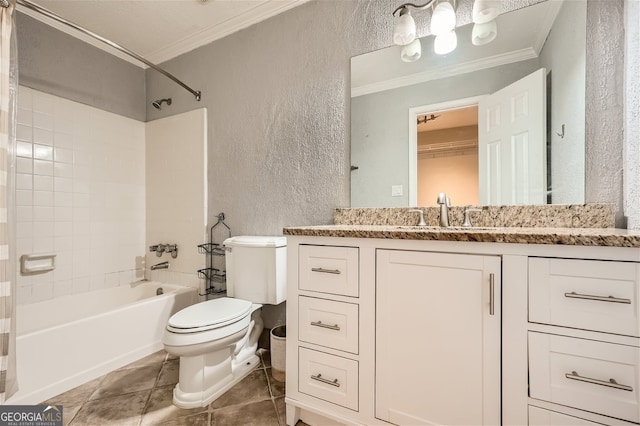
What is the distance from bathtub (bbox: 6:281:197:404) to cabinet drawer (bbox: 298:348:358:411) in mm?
1314

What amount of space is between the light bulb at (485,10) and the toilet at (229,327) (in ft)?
5.15

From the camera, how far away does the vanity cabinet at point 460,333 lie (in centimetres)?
79

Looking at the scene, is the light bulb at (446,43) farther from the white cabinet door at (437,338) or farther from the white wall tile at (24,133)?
the white wall tile at (24,133)

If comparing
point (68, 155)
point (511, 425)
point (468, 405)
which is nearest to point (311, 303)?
point (468, 405)

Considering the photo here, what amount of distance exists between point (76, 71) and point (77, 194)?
0.97 m

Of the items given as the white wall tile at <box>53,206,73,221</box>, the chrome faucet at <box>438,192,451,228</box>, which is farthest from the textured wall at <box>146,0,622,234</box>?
the white wall tile at <box>53,206,73,221</box>

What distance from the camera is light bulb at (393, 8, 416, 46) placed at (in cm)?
147

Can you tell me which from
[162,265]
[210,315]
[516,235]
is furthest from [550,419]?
[162,265]

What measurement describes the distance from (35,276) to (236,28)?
2.31m

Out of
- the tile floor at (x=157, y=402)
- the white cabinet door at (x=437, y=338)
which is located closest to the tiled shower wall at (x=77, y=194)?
the tile floor at (x=157, y=402)

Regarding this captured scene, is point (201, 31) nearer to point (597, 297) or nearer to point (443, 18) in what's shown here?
point (443, 18)

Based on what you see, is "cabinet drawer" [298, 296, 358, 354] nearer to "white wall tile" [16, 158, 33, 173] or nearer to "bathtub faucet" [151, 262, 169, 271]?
"bathtub faucet" [151, 262, 169, 271]

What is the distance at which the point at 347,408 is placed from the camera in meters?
1.13

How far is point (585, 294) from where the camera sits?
0.81m
